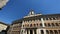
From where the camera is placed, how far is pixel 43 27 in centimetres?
1750

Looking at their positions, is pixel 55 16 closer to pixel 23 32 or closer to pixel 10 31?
pixel 23 32

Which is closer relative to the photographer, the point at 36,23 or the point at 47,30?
the point at 47,30

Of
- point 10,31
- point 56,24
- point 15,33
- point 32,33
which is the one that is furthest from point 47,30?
point 10,31

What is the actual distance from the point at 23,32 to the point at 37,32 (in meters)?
2.52

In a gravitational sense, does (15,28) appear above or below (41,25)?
below

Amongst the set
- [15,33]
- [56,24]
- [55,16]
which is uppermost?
[55,16]

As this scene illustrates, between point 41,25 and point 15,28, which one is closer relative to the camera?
point 41,25

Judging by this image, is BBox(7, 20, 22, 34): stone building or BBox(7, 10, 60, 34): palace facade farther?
BBox(7, 20, 22, 34): stone building

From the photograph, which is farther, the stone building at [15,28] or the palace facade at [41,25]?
the stone building at [15,28]

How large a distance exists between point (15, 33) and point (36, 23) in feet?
15.8

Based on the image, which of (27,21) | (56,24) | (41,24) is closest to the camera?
(56,24)

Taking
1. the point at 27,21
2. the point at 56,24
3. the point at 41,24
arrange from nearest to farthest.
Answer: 1. the point at 56,24
2. the point at 41,24
3. the point at 27,21

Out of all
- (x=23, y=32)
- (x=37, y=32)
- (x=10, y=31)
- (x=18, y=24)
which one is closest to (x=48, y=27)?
(x=37, y=32)

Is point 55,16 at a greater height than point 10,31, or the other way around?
point 55,16
